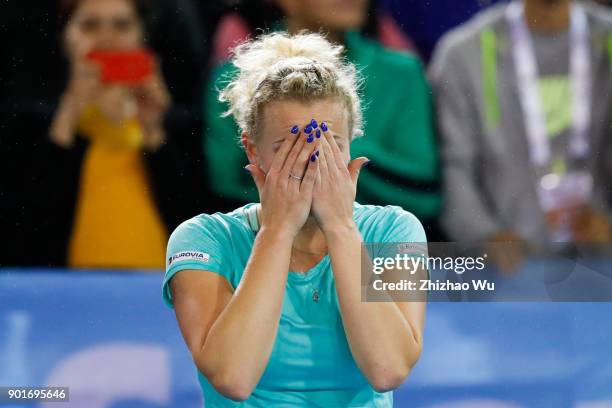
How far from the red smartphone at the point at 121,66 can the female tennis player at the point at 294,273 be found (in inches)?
25.1

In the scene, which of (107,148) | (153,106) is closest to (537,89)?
(153,106)

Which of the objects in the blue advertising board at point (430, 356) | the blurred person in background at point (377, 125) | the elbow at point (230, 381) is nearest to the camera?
the elbow at point (230, 381)

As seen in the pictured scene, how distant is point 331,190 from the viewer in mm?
992

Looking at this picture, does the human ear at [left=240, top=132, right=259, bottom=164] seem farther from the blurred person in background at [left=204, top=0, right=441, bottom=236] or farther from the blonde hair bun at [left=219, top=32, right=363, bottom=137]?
the blurred person in background at [left=204, top=0, right=441, bottom=236]

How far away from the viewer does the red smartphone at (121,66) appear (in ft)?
5.43

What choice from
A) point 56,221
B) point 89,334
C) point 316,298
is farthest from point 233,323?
point 56,221

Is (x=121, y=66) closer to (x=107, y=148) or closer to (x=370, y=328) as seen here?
(x=107, y=148)

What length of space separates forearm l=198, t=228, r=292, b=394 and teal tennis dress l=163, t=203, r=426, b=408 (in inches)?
2.1

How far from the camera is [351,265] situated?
0.97 meters

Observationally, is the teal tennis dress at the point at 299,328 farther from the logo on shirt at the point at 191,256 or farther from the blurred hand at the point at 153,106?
the blurred hand at the point at 153,106

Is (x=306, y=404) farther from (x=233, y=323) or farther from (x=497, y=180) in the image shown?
(x=497, y=180)

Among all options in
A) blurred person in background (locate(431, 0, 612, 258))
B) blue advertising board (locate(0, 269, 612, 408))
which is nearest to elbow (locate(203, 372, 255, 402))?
blue advertising board (locate(0, 269, 612, 408))

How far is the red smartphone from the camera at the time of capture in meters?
1.65

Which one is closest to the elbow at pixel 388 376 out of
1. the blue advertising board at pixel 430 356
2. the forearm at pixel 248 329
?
the forearm at pixel 248 329
